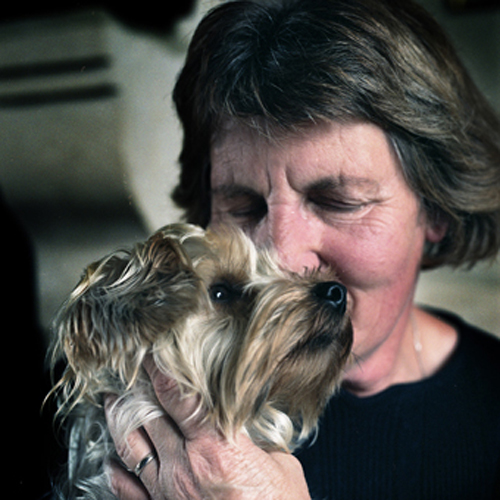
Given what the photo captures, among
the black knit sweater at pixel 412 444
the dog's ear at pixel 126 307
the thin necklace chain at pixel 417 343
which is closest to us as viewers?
the dog's ear at pixel 126 307

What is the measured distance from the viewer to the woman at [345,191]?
3.28 ft

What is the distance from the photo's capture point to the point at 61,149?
3.34 ft

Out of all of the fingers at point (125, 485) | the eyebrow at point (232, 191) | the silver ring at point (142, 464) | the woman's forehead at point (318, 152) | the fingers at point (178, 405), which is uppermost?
the woman's forehead at point (318, 152)

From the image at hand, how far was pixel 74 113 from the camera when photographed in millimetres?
993

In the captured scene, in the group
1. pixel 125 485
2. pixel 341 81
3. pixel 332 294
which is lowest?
pixel 125 485

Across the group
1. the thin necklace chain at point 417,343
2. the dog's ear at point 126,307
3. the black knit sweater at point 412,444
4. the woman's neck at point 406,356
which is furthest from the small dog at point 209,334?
the thin necklace chain at point 417,343

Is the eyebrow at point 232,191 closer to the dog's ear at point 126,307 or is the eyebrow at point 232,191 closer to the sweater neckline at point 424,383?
the dog's ear at point 126,307

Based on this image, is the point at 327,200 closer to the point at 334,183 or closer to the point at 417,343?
the point at 334,183

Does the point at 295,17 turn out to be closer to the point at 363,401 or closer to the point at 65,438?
the point at 363,401

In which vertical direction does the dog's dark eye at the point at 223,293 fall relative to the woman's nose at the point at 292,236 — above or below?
below

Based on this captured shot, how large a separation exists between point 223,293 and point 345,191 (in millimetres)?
298

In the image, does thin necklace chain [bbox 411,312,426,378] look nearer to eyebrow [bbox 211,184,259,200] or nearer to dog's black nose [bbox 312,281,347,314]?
dog's black nose [bbox 312,281,347,314]

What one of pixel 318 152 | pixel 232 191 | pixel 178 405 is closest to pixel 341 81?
pixel 318 152

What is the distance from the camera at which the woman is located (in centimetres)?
100
